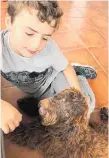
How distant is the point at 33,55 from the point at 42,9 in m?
0.24

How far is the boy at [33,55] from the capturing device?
2.93 ft

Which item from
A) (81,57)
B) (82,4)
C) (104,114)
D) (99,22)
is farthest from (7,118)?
(82,4)

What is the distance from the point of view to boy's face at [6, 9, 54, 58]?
0.89 metres

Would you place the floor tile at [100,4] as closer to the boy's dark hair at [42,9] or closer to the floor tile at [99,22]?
the floor tile at [99,22]

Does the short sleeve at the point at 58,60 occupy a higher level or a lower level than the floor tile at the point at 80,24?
higher

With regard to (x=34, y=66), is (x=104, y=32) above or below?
below

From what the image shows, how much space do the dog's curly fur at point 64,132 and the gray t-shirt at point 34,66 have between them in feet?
0.65

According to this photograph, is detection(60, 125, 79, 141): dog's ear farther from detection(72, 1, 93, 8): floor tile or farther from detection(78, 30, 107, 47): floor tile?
detection(72, 1, 93, 8): floor tile

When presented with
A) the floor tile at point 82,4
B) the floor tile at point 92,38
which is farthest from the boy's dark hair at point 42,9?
the floor tile at point 82,4

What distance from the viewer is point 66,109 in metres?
0.92

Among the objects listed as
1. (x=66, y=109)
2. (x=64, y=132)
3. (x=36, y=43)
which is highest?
(x=36, y=43)

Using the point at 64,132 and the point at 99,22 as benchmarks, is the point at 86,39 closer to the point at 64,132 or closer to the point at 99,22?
the point at 99,22

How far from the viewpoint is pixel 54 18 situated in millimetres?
917

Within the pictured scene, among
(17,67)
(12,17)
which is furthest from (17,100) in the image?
(12,17)
